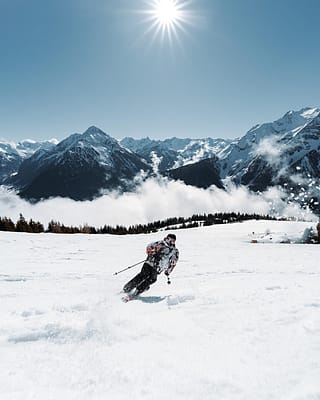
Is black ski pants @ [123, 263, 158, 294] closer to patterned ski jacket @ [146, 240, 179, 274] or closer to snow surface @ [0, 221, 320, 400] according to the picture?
patterned ski jacket @ [146, 240, 179, 274]

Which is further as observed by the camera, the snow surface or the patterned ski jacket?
the patterned ski jacket

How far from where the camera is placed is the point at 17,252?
15422mm

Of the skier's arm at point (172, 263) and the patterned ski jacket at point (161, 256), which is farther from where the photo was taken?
the skier's arm at point (172, 263)

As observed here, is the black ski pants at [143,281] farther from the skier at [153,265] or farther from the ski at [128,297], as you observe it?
the ski at [128,297]

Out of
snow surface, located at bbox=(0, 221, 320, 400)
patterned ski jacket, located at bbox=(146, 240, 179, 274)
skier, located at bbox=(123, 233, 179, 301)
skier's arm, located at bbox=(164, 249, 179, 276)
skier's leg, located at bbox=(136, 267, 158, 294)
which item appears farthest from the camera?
skier's arm, located at bbox=(164, 249, 179, 276)

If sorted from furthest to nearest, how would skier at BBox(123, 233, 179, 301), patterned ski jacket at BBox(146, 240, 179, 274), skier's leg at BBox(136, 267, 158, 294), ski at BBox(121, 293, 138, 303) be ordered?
1. patterned ski jacket at BBox(146, 240, 179, 274)
2. skier at BBox(123, 233, 179, 301)
3. skier's leg at BBox(136, 267, 158, 294)
4. ski at BBox(121, 293, 138, 303)

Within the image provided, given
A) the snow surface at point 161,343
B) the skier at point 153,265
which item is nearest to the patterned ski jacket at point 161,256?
the skier at point 153,265

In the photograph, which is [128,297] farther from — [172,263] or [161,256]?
[172,263]

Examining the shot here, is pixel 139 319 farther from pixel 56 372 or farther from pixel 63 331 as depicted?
pixel 56 372

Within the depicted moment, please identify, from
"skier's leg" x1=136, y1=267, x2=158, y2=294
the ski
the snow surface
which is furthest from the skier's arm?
the ski

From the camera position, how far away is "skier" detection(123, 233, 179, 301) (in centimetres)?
840

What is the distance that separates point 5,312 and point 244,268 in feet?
38.0

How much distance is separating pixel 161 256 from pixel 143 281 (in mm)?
1008

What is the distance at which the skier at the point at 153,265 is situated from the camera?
8.40 meters
